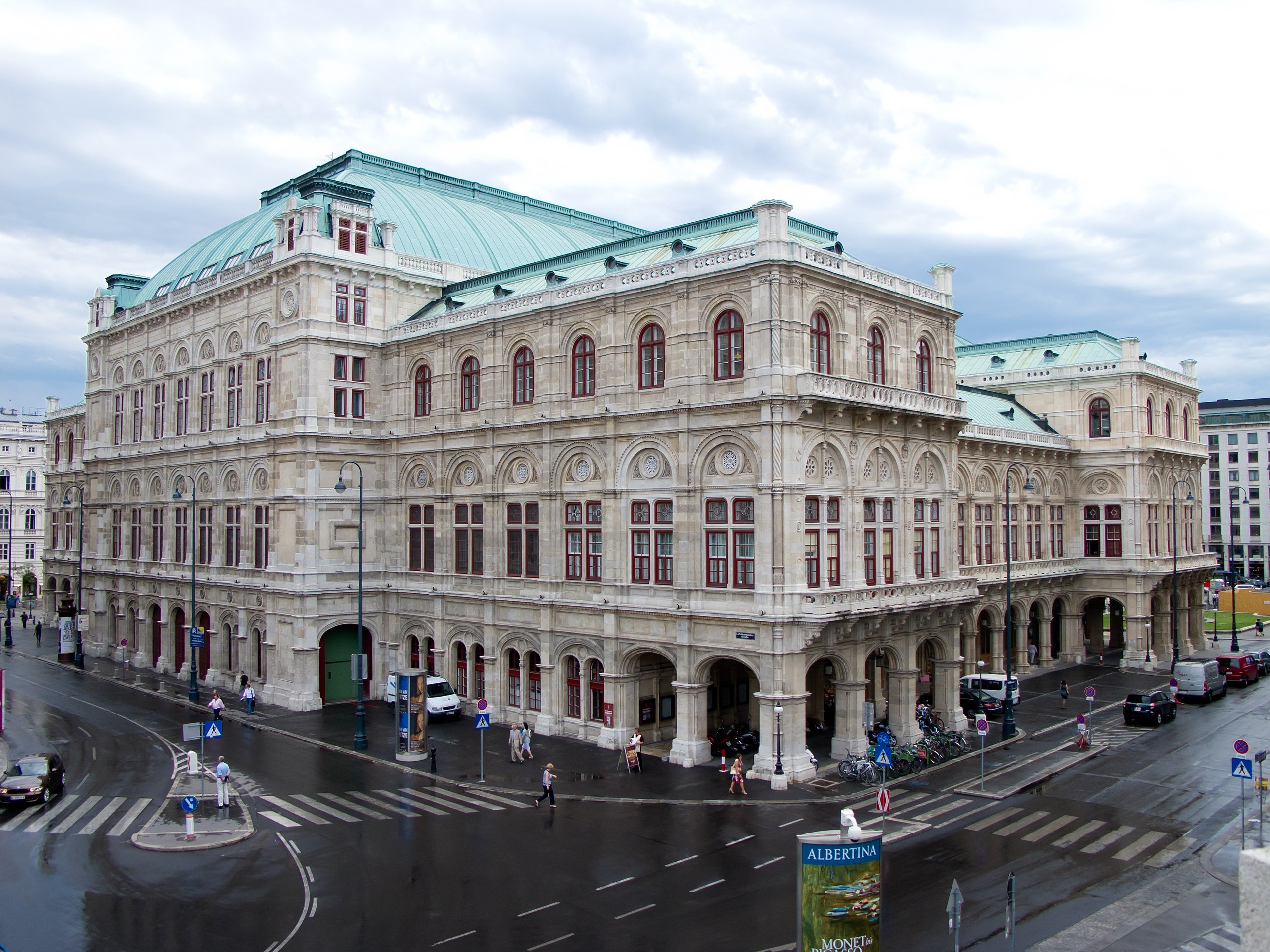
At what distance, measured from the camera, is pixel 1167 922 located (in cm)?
2291

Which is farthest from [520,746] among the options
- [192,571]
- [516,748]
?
[192,571]

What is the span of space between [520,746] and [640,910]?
17080 millimetres

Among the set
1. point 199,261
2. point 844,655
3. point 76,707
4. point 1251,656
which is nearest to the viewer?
point 844,655

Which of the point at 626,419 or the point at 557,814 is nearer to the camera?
the point at 557,814

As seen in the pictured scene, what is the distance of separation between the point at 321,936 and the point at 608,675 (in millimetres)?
20657

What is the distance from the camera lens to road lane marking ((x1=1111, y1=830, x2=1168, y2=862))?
27.9 m

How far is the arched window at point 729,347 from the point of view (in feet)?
128

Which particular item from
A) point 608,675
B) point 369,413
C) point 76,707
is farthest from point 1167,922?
point 76,707

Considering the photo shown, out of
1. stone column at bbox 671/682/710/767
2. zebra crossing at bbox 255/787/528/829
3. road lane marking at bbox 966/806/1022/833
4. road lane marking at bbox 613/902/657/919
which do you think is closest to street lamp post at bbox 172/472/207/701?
zebra crossing at bbox 255/787/528/829

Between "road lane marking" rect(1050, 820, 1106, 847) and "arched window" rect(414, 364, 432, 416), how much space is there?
117ft

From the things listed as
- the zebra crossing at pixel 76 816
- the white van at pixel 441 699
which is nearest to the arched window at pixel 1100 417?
the white van at pixel 441 699

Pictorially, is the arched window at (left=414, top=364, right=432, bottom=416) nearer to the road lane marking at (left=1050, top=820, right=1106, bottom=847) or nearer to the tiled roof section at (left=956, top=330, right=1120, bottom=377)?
the road lane marking at (left=1050, top=820, right=1106, bottom=847)

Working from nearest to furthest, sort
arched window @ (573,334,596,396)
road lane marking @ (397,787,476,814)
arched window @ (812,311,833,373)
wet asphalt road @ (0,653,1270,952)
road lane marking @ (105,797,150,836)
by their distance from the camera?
wet asphalt road @ (0,653,1270,952) → road lane marking @ (105,797,150,836) → road lane marking @ (397,787,476,814) → arched window @ (812,311,833,373) → arched window @ (573,334,596,396)

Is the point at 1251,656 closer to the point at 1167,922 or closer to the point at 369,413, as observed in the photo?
the point at 1167,922
